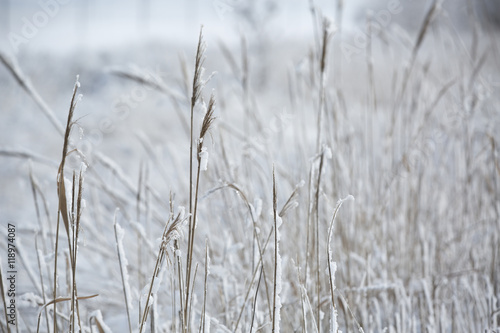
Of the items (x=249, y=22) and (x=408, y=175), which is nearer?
(x=408, y=175)

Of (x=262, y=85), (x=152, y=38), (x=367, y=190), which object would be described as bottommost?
(x=367, y=190)

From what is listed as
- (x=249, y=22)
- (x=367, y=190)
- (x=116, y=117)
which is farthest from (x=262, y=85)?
(x=367, y=190)

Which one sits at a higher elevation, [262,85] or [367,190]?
[262,85]

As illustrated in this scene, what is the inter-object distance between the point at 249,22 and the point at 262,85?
1193 millimetres

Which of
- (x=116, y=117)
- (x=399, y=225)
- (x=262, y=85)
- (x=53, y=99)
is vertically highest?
(x=262, y=85)

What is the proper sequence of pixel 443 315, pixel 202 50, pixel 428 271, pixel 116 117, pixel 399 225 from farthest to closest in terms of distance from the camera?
1. pixel 116 117
2. pixel 399 225
3. pixel 428 271
4. pixel 443 315
5. pixel 202 50

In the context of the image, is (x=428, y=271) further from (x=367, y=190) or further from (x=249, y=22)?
(x=249, y=22)

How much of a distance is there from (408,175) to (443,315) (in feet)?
1.45

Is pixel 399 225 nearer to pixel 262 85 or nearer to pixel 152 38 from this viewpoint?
pixel 262 85

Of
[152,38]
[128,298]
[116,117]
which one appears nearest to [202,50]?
[128,298]

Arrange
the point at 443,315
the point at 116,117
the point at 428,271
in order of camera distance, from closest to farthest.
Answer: the point at 443,315 → the point at 428,271 → the point at 116,117

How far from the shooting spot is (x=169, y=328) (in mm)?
730

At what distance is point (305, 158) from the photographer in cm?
97

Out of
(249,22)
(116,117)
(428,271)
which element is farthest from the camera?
(249,22)
